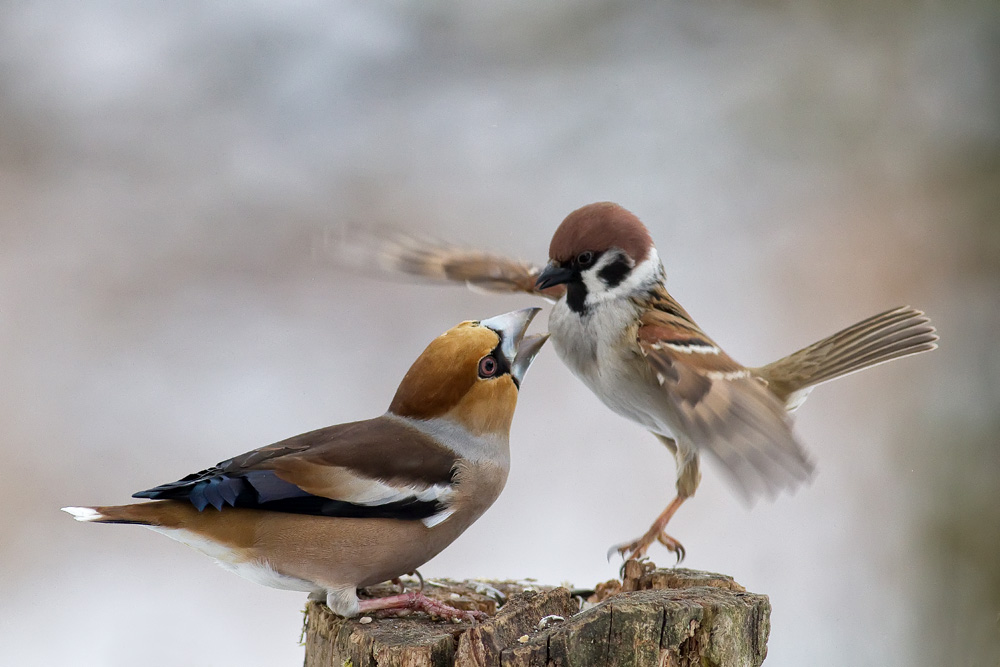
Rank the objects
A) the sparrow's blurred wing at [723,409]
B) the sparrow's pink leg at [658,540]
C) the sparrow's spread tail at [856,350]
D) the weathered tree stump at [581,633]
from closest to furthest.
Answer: the weathered tree stump at [581,633] → the sparrow's blurred wing at [723,409] → the sparrow's pink leg at [658,540] → the sparrow's spread tail at [856,350]

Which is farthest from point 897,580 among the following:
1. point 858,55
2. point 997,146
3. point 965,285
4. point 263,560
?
point 263,560

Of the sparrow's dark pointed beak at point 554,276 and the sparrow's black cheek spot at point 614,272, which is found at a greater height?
the sparrow's black cheek spot at point 614,272

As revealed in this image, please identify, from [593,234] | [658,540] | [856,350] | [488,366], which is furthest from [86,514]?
[856,350]

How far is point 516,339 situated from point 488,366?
106 millimetres

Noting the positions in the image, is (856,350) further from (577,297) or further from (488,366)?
(488,366)

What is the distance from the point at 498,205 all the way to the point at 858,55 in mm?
1667

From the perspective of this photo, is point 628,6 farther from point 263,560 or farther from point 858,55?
point 263,560

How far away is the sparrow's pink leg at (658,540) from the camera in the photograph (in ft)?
7.57

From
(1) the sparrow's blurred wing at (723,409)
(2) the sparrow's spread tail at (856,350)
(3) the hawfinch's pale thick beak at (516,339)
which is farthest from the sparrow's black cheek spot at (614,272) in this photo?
(2) the sparrow's spread tail at (856,350)

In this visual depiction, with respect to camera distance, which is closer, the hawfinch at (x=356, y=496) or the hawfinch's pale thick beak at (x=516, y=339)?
the hawfinch at (x=356, y=496)


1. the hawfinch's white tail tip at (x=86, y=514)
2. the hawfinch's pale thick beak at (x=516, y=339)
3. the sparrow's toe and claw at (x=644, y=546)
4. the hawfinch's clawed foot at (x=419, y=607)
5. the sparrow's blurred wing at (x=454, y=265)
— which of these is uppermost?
the sparrow's blurred wing at (x=454, y=265)

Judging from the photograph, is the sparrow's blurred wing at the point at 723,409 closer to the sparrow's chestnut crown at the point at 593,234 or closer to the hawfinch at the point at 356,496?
the sparrow's chestnut crown at the point at 593,234

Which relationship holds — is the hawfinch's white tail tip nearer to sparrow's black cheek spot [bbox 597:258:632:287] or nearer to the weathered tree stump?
the weathered tree stump

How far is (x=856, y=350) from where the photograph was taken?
2605mm
